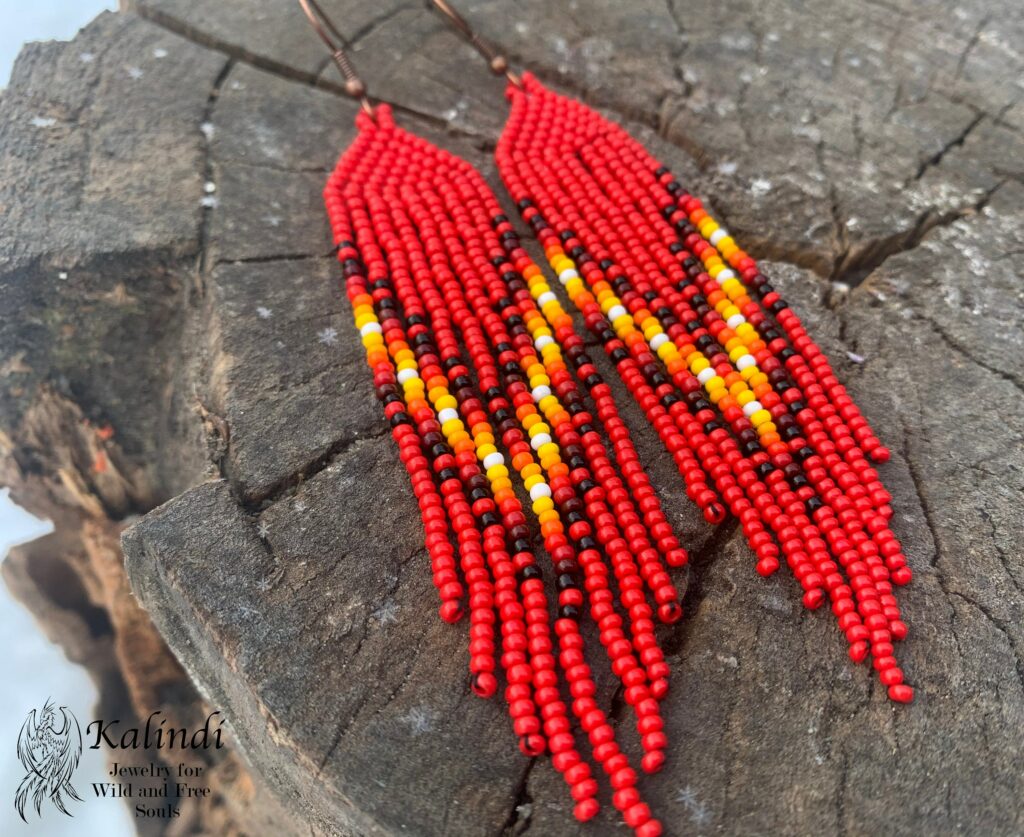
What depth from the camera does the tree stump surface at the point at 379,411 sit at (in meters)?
1.43

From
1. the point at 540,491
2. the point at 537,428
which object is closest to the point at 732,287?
the point at 537,428

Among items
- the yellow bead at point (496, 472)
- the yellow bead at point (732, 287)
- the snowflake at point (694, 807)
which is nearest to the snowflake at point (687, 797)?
the snowflake at point (694, 807)

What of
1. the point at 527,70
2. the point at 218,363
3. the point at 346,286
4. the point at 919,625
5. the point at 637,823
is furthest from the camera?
the point at 527,70

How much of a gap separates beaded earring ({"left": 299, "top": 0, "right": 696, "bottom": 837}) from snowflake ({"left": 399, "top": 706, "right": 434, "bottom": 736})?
0.31ft

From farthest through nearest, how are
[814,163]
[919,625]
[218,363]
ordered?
[814,163] → [218,363] → [919,625]

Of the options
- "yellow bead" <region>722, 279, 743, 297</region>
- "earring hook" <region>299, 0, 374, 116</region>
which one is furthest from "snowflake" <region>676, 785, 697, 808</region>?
"earring hook" <region>299, 0, 374, 116</region>

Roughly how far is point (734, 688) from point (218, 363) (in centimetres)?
128

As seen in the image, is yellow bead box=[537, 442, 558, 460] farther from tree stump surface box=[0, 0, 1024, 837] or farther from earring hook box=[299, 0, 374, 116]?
earring hook box=[299, 0, 374, 116]

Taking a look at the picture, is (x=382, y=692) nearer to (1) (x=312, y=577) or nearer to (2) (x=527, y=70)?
Answer: (1) (x=312, y=577)

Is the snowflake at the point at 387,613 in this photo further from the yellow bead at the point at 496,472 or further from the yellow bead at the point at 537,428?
the yellow bead at the point at 537,428

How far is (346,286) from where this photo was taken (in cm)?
202

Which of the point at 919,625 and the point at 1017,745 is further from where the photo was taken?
the point at 919,625

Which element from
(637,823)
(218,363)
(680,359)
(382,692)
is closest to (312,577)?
(382,692)

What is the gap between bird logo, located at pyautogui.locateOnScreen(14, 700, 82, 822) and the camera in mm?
2186
